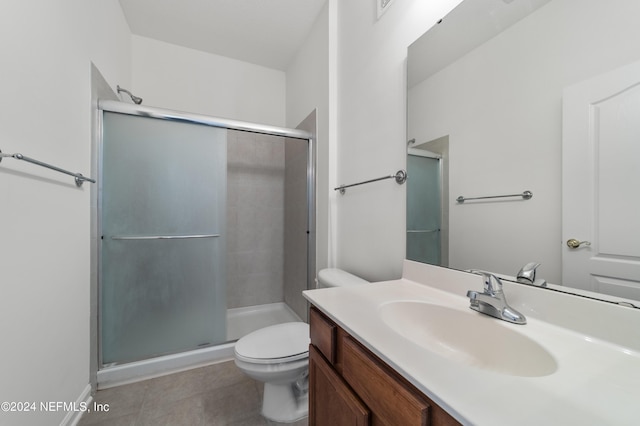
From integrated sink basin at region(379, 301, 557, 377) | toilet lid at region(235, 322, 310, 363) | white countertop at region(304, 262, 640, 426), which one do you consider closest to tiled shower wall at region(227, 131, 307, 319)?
toilet lid at region(235, 322, 310, 363)

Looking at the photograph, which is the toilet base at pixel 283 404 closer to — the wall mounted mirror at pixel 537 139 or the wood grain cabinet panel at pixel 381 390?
the wood grain cabinet panel at pixel 381 390

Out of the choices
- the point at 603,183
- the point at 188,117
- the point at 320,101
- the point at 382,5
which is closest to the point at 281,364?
the point at 603,183

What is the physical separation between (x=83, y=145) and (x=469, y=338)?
1924 mm

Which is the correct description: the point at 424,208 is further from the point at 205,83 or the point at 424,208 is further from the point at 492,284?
the point at 205,83

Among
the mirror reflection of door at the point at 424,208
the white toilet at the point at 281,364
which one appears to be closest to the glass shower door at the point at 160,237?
the white toilet at the point at 281,364

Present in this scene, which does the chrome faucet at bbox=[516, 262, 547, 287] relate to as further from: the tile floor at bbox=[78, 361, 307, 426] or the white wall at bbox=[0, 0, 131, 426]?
the white wall at bbox=[0, 0, 131, 426]

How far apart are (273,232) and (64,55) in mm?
2018

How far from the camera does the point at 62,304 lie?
1118mm

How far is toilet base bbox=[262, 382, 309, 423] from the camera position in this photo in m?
1.27

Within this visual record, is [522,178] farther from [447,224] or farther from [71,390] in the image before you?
[71,390]

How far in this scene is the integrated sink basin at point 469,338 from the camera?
57 cm

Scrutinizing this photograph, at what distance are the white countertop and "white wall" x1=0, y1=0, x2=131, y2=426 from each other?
1.16 metres

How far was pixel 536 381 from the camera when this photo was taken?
42 cm

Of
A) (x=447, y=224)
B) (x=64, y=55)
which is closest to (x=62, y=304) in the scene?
(x=64, y=55)
